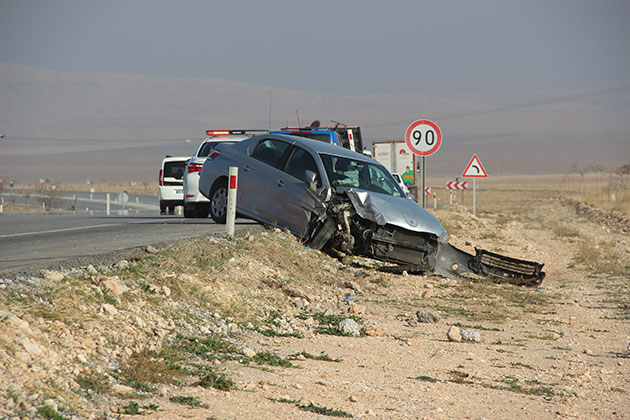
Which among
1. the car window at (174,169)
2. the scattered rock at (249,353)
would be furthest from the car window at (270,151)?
the car window at (174,169)

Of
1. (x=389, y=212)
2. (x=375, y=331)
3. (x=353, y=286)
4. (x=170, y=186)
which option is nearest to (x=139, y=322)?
(x=375, y=331)


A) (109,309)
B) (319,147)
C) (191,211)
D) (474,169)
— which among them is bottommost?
(109,309)

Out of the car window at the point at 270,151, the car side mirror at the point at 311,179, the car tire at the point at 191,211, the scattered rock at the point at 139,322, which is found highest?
the car window at the point at 270,151

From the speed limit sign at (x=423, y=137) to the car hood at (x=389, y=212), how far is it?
514 cm

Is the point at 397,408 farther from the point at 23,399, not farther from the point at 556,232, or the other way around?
the point at 556,232

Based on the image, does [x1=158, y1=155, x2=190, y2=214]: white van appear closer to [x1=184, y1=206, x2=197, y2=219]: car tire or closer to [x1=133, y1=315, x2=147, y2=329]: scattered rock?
[x1=184, y1=206, x2=197, y2=219]: car tire

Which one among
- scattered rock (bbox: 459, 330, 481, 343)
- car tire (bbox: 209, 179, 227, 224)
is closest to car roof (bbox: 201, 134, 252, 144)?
car tire (bbox: 209, 179, 227, 224)

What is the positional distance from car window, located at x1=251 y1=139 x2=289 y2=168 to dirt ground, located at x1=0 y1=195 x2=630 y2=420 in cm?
→ 129

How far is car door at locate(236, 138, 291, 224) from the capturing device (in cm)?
1307

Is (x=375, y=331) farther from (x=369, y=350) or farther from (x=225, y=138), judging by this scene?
(x=225, y=138)

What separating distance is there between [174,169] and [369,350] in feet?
64.1

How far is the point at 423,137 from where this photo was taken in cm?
1755

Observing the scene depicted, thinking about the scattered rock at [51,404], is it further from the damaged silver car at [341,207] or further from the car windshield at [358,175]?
the car windshield at [358,175]

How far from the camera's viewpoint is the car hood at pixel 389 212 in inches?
472
